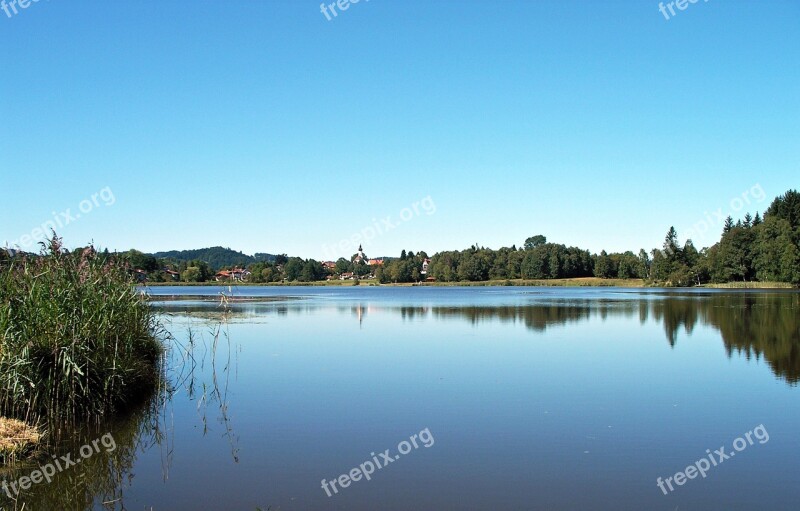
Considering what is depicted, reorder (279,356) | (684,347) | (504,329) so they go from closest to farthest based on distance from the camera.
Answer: (279,356), (684,347), (504,329)

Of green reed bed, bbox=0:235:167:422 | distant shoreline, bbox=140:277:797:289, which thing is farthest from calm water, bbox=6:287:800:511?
distant shoreline, bbox=140:277:797:289

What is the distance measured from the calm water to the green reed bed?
2.85ft

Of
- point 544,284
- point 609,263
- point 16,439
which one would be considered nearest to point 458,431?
point 16,439

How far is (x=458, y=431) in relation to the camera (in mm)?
10633

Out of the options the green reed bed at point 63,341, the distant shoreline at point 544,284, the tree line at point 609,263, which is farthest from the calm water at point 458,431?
the distant shoreline at point 544,284

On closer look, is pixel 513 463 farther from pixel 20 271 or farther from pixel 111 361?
pixel 20 271

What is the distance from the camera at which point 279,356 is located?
20141mm

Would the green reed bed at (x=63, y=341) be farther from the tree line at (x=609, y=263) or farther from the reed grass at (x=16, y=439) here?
the tree line at (x=609, y=263)

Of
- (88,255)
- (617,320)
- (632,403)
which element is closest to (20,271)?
(88,255)

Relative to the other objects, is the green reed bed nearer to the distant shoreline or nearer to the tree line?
the tree line

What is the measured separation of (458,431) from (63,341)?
679 cm

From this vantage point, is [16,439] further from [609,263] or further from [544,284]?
[609,263]

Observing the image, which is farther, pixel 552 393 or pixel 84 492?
pixel 552 393

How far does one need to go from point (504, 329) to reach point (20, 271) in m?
21.0
